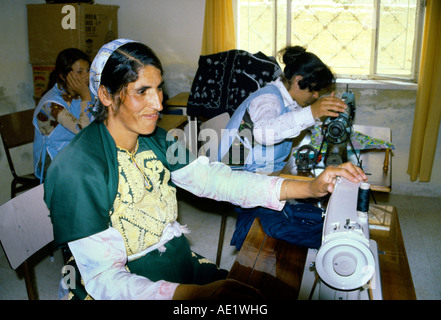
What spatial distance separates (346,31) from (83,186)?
326 centimetres

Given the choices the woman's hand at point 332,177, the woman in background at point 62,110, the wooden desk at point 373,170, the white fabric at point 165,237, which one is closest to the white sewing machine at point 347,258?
the woman's hand at point 332,177

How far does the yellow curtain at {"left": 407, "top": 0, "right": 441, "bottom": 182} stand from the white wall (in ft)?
0.45

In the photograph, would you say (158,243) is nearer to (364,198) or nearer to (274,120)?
(364,198)

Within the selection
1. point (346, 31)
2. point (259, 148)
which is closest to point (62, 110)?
point (259, 148)

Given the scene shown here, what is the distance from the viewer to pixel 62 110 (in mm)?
2535

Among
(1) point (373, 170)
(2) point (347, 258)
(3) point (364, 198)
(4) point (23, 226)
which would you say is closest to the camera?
(2) point (347, 258)

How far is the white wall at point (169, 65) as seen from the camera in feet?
11.5

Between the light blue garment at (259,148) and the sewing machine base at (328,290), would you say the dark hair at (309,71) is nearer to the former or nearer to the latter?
the light blue garment at (259,148)

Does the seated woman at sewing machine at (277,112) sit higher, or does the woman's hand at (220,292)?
the seated woman at sewing machine at (277,112)

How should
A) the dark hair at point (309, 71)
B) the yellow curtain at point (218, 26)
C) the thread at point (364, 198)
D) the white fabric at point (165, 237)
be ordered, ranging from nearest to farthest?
the thread at point (364, 198), the white fabric at point (165, 237), the dark hair at point (309, 71), the yellow curtain at point (218, 26)

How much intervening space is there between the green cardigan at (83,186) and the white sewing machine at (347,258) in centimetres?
56

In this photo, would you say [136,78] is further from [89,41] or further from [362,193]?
[89,41]
